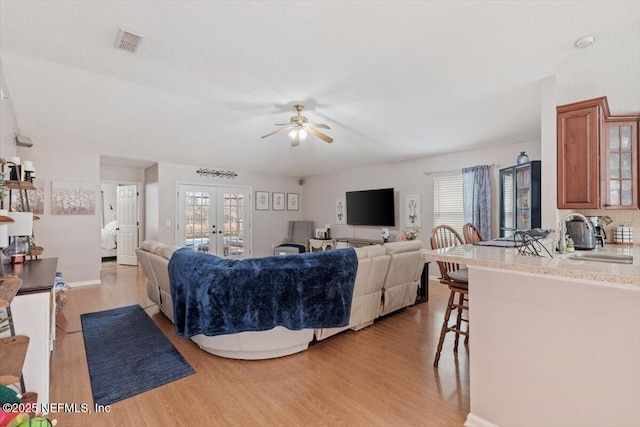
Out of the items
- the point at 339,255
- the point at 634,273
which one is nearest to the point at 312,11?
the point at 339,255

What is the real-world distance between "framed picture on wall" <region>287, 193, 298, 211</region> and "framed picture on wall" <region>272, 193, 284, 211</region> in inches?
7.7

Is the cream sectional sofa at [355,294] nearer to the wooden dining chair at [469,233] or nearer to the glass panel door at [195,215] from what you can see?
the wooden dining chair at [469,233]

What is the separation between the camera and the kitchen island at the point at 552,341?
4.45 feet

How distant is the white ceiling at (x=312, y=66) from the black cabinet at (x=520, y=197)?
693mm

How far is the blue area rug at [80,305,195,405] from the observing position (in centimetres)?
223

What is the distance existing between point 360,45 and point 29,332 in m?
2.98

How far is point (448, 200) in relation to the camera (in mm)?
5562

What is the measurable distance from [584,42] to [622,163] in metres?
1.45

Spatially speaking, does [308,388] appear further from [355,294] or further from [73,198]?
[73,198]

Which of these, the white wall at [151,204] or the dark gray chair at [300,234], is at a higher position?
the white wall at [151,204]

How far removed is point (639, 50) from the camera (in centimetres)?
231

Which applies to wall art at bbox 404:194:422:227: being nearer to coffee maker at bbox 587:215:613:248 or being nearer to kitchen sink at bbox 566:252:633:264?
coffee maker at bbox 587:215:613:248

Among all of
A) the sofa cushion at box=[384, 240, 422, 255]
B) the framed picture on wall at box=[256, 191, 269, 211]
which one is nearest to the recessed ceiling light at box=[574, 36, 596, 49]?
the sofa cushion at box=[384, 240, 422, 255]

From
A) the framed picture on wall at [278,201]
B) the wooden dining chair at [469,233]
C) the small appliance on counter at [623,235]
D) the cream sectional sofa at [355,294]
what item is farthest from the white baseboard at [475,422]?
the framed picture on wall at [278,201]
